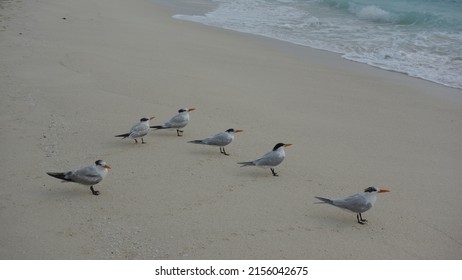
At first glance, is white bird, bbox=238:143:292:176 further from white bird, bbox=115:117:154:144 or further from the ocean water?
the ocean water

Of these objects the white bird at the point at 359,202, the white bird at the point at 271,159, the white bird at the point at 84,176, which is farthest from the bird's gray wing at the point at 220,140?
the white bird at the point at 359,202

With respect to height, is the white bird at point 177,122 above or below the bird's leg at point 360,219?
above

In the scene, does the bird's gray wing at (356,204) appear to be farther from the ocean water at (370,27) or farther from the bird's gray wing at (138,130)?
the ocean water at (370,27)

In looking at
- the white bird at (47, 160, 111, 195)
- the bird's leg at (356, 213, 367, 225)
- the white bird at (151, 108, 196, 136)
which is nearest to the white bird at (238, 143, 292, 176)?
the bird's leg at (356, 213, 367, 225)

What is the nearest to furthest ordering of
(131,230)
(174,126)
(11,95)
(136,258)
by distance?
(136,258)
(131,230)
(174,126)
(11,95)

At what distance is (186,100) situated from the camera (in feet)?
22.1

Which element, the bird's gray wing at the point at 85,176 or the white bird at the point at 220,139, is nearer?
the bird's gray wing at the point at 85,176

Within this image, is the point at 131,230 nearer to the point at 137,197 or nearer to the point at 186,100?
the point at 137,197

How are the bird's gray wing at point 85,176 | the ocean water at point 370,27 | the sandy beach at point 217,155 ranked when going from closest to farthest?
the sandy beach at point 217,155 < the bird's gray wing at point 85,176 < the ocean water at point 370,27

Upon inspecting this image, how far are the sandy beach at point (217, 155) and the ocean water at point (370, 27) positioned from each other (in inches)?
40.4

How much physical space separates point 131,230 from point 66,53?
5.63m

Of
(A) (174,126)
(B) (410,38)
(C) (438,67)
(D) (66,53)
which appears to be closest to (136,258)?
(A) (174,126)

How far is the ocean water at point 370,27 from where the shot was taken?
32.0ft

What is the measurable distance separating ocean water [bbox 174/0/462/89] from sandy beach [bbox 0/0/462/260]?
1.03 m
